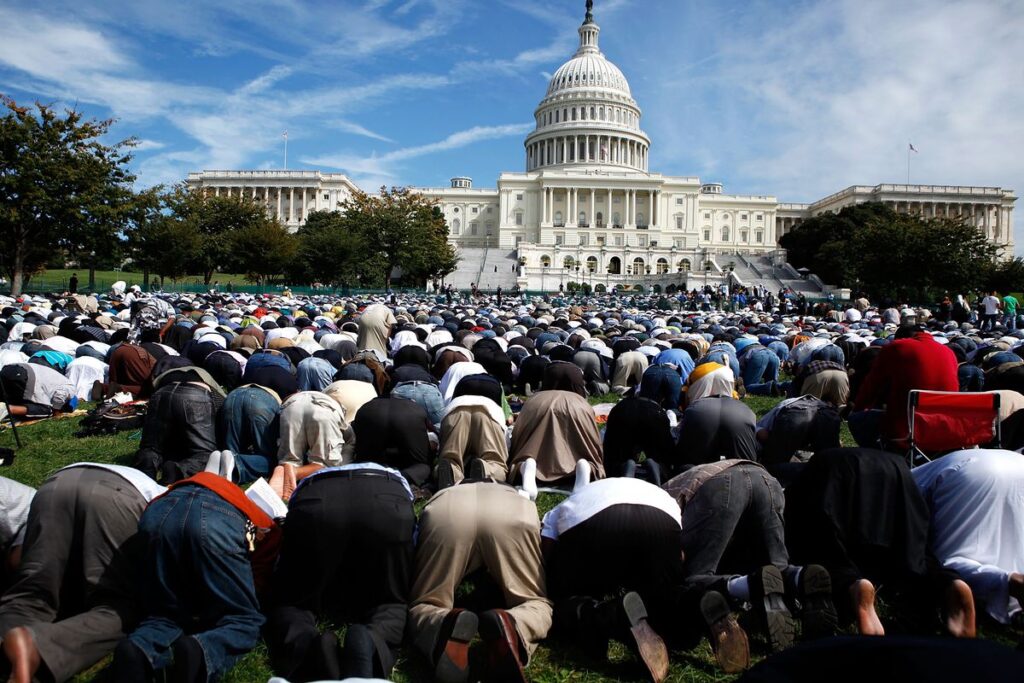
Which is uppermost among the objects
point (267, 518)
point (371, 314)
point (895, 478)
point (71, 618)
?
point (371, 314)

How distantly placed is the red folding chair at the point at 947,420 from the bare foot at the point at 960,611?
2730 millimetres

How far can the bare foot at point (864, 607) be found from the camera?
410cm

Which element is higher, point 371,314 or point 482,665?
point 371,314

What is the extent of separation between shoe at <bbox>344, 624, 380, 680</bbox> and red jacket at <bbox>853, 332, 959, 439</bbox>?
6.00 meters

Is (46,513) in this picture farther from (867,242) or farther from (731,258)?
(731,258)

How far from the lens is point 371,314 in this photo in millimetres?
14484

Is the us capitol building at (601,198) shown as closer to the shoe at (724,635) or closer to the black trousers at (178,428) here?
the black trousers at (178,428)

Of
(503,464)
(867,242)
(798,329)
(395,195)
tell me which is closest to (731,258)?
(867,242)

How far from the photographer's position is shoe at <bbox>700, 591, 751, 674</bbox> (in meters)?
4.01

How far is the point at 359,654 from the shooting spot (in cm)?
376

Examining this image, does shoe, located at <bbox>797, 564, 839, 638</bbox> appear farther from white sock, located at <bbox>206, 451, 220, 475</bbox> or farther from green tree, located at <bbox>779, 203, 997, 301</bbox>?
green tree, located at <bbox>779, 203, 997, 301</bbox>

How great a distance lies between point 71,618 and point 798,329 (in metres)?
20.2

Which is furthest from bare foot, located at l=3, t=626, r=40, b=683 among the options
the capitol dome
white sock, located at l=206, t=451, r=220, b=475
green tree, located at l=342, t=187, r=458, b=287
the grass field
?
the capitol dome

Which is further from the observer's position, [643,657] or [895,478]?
[895,478]
